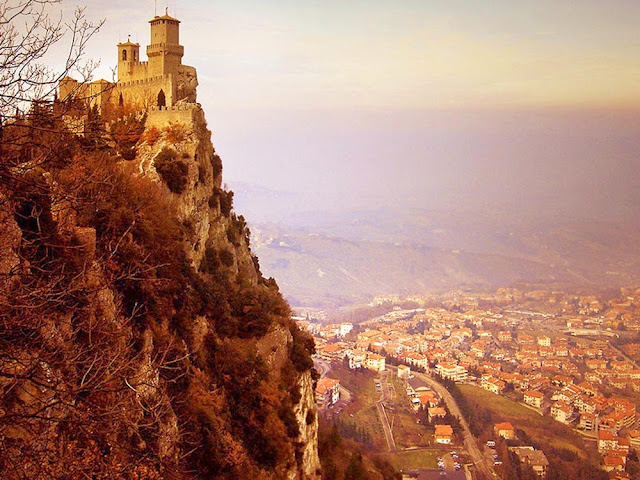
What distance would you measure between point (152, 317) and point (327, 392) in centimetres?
2652

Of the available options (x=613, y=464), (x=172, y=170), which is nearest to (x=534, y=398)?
(x=613, y=464)

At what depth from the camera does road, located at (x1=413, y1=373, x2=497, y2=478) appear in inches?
1122

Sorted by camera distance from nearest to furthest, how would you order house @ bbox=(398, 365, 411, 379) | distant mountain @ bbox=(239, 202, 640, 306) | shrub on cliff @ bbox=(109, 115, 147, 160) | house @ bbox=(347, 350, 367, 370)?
shrub on cliff @ bbox=(109, 115, 147, 160)
house @ bbox=(398, 365, 411, 379)
house @ bbox=(347, 350, 367, 370)
distant mountain @ bbox=(239, 202, 640, 306)

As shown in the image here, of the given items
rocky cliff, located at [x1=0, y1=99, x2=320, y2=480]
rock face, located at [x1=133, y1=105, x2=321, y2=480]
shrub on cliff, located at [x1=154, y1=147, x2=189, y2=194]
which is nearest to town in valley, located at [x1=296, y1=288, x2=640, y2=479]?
rock face, located at [x1=133, y1=105, x2=321, y2=480]

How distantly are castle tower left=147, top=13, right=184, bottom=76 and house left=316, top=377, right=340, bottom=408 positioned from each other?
2157 cm

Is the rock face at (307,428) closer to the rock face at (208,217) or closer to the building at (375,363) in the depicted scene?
the rock face at (208,217)

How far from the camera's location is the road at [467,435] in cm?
2850

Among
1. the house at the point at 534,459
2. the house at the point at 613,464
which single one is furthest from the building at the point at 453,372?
the house at the point at 613,464

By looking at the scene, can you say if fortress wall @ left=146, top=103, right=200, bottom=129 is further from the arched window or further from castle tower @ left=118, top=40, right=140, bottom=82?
castle tower @ left=118, top=40, right=140, bottom=82

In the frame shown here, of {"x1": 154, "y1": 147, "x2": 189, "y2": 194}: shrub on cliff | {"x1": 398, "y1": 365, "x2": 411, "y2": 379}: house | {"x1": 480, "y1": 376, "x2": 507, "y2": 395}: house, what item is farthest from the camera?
{"x1": 398, "y1": 365, "x2": 411, "y2": 379}: house

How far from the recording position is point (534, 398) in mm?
37688

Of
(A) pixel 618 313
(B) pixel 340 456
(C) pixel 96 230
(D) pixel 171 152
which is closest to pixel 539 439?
(B) pixel 340 456

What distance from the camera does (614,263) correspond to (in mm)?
87938

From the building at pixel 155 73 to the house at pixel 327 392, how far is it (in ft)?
69.8
